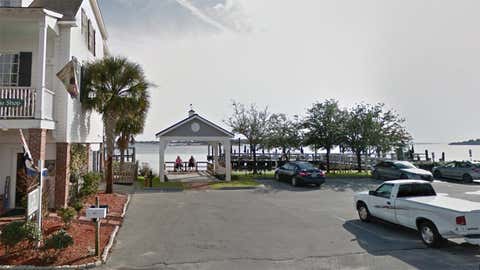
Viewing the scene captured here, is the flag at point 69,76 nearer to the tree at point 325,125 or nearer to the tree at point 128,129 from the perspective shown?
the tree at point 128,129

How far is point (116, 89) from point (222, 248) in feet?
32.7

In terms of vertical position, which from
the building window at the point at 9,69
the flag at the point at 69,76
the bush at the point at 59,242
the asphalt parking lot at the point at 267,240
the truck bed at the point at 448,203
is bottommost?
the asphalt parking lot at the point at 267,240

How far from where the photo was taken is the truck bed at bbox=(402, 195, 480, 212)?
7.61m

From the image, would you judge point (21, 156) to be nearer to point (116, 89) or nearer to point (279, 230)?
point (116, 89)

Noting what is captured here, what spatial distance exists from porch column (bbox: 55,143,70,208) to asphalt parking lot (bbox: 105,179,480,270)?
240 cm

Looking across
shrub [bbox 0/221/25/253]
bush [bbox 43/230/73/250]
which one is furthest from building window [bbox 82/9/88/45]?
bush [bbox 43/230/73/250]

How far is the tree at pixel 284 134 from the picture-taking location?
90.9 ft

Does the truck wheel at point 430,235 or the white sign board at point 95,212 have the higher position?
the white sign board at point 95,212

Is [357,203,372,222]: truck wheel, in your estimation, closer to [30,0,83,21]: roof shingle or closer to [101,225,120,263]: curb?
[101,225,120,263]: curb

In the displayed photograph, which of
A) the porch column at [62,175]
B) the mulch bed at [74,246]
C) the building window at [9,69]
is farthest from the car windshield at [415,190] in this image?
the building window at [9,69]

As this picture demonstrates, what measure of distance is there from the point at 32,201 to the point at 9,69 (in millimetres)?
6827

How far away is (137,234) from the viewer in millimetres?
9281

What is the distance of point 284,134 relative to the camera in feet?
92.4

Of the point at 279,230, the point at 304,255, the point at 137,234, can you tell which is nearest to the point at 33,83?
the point at 137,234
